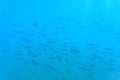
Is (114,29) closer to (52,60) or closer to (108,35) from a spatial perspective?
(108,35)

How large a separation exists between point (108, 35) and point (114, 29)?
71mm

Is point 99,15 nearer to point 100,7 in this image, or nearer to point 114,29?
point 100,7

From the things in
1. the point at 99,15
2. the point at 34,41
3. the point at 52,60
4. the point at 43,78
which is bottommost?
the point at 43,78

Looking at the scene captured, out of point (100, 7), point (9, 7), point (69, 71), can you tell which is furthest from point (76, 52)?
point (9, 7)

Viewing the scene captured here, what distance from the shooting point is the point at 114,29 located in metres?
1.62

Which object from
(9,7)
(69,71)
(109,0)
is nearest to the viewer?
(109,0)

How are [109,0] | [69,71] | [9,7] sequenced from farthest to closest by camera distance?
1. [9,7]
2. [69,71]
3. [109,0]

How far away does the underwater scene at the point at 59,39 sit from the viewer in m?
1.64

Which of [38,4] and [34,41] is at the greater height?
[38,4]

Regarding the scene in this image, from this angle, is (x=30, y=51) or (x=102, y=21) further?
(x=30, y=51)

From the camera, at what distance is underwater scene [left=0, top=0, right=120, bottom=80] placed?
5.37 feet

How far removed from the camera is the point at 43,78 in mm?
1800

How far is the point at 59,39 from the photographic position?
5.70 ft

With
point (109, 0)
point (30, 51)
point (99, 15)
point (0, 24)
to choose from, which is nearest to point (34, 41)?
point (30, 51)
